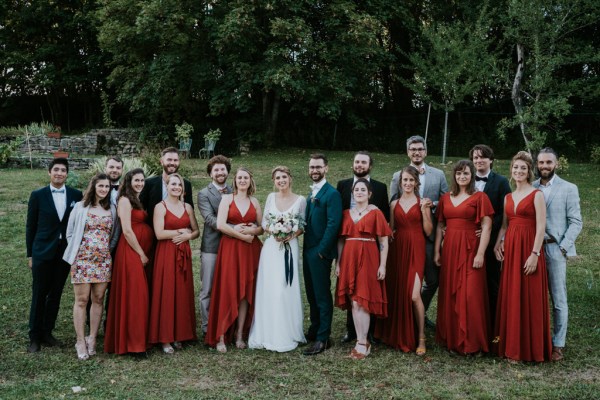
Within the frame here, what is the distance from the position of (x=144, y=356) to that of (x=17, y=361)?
44.3 inches

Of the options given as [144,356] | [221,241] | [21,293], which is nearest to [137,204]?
[221,241]

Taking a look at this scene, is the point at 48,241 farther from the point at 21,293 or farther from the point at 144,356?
the point at 21,293

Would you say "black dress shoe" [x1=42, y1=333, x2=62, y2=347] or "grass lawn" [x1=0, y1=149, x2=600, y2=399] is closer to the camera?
"grass lawn" [x1=0, y1=149, x2=600, y2=399]

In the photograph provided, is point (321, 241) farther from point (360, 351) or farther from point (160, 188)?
point (160, 188)

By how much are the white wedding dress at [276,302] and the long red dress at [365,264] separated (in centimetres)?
53

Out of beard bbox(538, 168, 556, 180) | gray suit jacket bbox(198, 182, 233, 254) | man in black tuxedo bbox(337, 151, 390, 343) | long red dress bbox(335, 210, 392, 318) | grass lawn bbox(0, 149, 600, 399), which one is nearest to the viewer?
grass lawn bbox(0, 149, 600, 399)

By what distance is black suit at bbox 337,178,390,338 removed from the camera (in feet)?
→ 18.2

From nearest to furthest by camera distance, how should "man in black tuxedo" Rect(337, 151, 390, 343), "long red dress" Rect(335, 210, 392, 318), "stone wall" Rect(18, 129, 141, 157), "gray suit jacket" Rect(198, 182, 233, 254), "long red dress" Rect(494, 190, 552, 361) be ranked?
"long red dress" Rect(494, 190, 552, 361), "long red dress" Rect(335, 210, 392, 318), "man in black tuxedo" Rect(337, 151, 390, 343), "gray suit jacket" Rect(198, 182, 233, 254), "stone wall" Rect(18, 129, 141, 157)

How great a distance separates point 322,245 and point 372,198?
698mm

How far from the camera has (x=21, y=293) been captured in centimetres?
721

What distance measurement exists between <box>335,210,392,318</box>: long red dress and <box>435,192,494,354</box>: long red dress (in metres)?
0.59

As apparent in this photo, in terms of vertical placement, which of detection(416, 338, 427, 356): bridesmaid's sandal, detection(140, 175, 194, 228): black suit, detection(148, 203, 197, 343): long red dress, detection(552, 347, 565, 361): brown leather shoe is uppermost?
detection(140, 175, 194, 228): black suit

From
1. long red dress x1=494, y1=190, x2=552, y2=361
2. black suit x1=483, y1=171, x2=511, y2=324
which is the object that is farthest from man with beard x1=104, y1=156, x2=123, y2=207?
long red dress x1=494, y1=190, x2=552, y2=361

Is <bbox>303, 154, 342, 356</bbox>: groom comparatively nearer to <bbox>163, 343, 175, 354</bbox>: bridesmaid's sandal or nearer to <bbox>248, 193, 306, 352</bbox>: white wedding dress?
<bbox>248, 193, 306, 352</bbox>: white wedding dress
